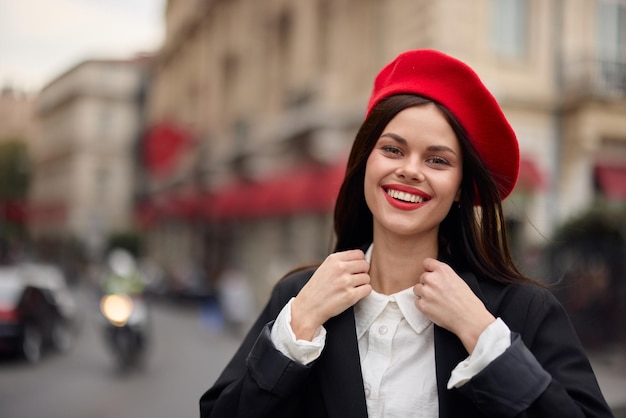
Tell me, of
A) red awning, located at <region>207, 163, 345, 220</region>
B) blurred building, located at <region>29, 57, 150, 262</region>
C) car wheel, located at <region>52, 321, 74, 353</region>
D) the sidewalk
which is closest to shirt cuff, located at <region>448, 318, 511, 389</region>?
the sidewalk

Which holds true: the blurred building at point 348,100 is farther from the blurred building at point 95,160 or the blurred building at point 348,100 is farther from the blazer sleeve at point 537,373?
the blurred building at point 95,160

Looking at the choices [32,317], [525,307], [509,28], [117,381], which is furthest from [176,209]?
[525,307]

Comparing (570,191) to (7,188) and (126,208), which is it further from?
(126,208)

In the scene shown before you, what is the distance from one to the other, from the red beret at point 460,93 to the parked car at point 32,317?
974 centimetres

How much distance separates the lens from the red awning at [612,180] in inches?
476

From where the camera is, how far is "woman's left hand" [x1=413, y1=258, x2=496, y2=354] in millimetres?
→ 1498

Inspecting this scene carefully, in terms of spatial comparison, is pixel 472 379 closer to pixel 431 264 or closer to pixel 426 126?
pixel 431 264

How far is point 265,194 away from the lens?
16.7 m

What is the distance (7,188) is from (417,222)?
14.3 metres

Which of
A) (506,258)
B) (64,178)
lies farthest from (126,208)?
(506,258)

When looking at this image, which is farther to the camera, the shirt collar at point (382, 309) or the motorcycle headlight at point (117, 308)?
the motorcycle headlight at point (117, 308)

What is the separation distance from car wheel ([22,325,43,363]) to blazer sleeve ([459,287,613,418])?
10188 mm

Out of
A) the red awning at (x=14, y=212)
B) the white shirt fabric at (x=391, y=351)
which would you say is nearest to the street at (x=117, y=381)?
the white shirt fabric at (x=391, y=351)

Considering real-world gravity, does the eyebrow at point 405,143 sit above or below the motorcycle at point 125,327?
above
